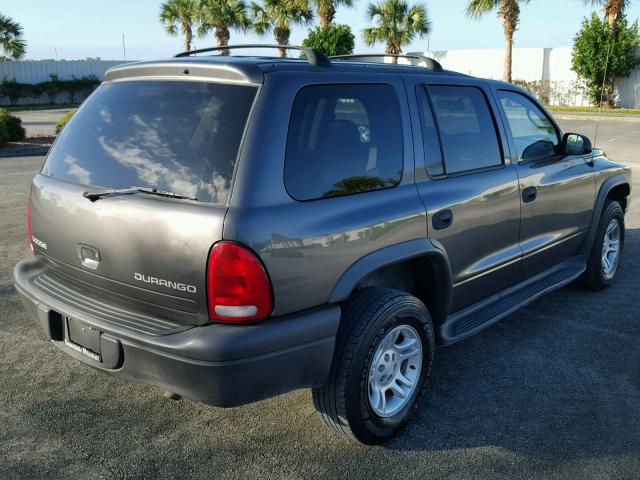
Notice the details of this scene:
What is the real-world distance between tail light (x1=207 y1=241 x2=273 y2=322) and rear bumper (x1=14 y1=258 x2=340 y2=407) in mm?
56

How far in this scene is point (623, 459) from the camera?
3.03 metres

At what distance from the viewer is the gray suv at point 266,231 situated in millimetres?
2617

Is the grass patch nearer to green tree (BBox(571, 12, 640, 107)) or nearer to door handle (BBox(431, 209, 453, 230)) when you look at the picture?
green tree (BBox(571, 12, 640, 107))

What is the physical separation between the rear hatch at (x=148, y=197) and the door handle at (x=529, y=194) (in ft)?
7.09

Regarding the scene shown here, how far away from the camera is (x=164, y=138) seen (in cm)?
284

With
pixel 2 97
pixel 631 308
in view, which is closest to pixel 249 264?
pixel 631 308

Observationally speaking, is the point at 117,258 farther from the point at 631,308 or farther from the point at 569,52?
the point at 569,52

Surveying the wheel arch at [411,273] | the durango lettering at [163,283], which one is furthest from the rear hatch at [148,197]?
the wheel arch at [411,273]

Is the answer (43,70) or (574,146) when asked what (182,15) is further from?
(574,146)

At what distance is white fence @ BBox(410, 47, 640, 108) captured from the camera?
31.7 metres

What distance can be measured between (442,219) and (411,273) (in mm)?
354

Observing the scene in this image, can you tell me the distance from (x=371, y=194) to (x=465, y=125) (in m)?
1.11

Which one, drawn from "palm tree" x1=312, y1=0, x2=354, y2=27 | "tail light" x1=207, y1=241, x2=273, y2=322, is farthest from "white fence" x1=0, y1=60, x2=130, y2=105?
"tail light" x1=207, y1=241, x2=273, y2=322

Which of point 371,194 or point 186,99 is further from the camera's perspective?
point 371,194
